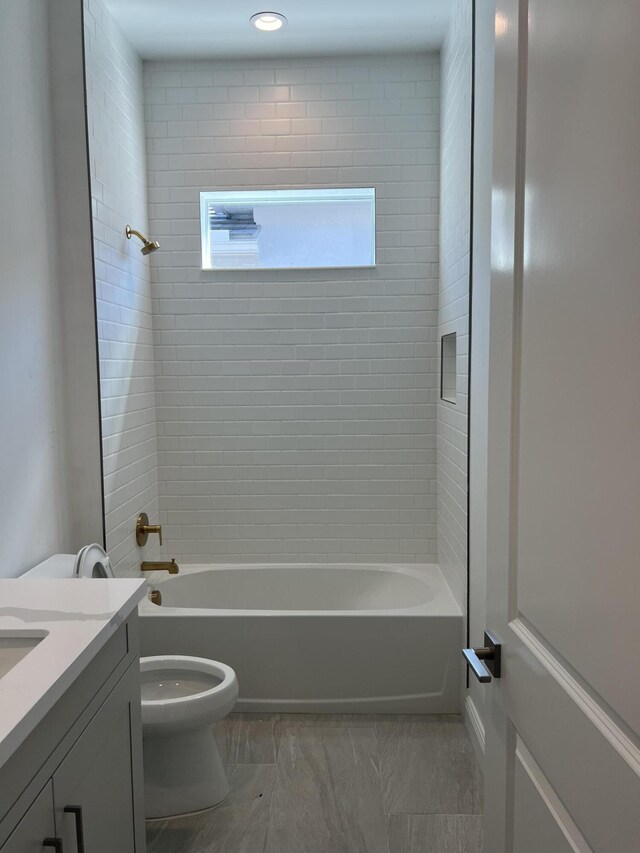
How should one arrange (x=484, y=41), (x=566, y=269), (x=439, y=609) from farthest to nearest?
1. (x=439, y=609)
2. (x=484, y=41)
3. (x=566, y=269)

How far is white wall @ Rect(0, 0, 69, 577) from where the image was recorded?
2146mm

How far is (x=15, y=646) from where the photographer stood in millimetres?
1331

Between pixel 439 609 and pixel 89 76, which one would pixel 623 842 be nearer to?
pixel 439 609

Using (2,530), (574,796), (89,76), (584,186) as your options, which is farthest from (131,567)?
(584,186)

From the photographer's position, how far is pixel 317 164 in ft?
11.1

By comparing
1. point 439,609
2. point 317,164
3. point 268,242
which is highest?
point 317,164

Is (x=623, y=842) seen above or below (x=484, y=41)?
below

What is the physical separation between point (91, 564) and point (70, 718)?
3.51ft

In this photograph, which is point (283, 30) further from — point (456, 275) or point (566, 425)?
point (566, 425)

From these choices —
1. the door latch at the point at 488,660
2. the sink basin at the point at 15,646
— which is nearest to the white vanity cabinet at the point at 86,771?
the sink basin at the point at 15,646

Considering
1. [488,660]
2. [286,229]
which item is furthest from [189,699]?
[286,229]

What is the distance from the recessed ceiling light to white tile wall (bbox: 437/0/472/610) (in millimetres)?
754

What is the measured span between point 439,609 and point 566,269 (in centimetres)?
224

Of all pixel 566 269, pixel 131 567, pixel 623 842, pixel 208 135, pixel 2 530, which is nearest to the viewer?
pixel 623 842
